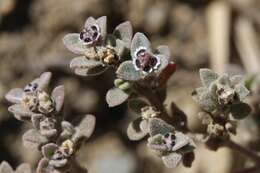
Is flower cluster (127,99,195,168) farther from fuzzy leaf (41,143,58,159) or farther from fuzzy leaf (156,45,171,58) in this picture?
fuzzy leaf (41,143,58,159)

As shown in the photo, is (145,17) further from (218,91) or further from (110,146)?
(218,91)

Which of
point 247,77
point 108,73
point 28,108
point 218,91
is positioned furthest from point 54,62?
point 218,91

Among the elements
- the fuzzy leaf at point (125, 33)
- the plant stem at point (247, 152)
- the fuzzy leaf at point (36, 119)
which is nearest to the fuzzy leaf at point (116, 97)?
the fuzzy leaf at point (125, 33)

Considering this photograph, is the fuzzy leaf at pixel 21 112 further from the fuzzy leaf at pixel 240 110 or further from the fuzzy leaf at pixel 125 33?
the fuzzy leaf at pixel 240 110

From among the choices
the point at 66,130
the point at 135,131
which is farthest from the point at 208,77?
the point at 66,130

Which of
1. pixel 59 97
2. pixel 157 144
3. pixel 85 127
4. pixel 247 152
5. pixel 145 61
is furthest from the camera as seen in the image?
pixel 247 152

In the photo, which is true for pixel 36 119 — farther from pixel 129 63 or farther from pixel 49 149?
pixel 129 63
